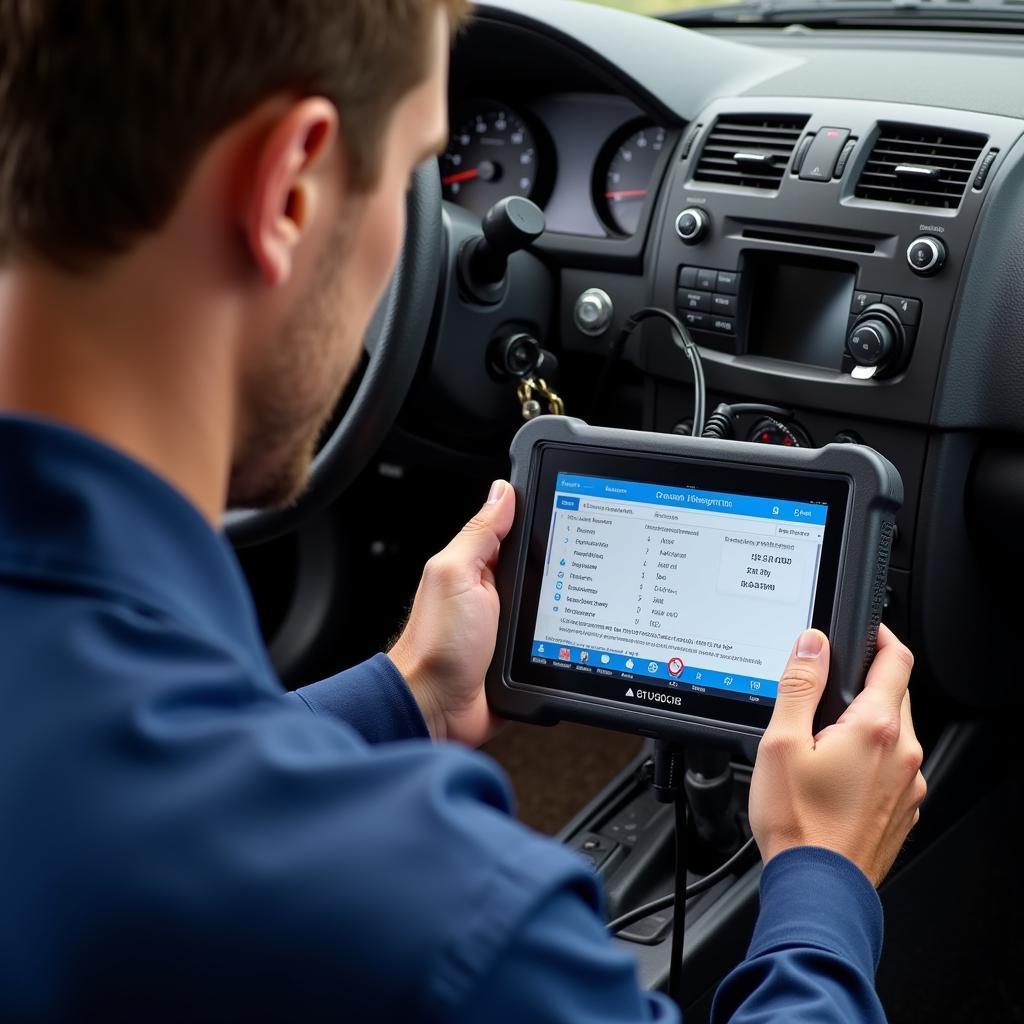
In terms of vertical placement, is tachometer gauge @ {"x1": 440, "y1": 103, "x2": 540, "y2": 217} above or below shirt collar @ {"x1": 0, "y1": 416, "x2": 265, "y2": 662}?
below

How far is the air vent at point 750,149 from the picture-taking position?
1.50 m

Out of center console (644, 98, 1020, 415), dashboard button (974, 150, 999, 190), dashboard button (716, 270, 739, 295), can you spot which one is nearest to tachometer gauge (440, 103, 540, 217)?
center console (644, 98, 1020, 415)

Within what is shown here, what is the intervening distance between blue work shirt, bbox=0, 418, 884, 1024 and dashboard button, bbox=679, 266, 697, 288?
41.5 inches

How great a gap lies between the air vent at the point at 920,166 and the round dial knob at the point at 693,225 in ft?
0.58

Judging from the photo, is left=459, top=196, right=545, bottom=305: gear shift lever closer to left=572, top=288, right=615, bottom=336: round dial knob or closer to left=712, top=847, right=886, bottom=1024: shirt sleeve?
left=572, top=288, right=615, bottom=336: round dial knob

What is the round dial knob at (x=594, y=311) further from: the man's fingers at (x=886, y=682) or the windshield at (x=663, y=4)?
the man's fingers at (x=886, y=682)

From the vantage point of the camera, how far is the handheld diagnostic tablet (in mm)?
1084

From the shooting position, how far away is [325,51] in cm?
60

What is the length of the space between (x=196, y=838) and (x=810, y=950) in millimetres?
440

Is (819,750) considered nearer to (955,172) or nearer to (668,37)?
(955,172)

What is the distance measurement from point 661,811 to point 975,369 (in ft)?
2.04

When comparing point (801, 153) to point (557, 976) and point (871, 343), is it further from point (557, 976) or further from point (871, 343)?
point (557, 976)

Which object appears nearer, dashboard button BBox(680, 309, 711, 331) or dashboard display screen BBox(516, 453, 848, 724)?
dashboard display screen BBox(516, 453, 848, 724)

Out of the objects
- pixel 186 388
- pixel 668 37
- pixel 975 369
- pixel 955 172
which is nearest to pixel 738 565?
pixel 975 369
